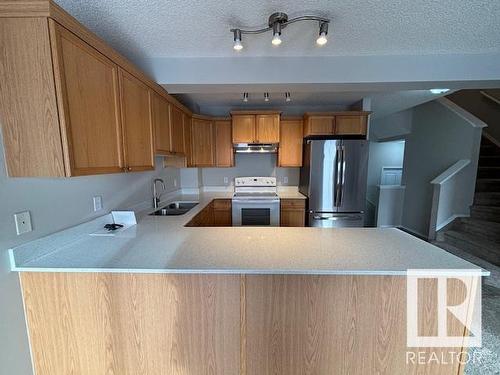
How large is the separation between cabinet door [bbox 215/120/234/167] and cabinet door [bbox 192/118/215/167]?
0.08 metres

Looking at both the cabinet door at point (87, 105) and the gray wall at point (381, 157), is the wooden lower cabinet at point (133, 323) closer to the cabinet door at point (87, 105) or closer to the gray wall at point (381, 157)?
the cabinet door at point (87, 105)

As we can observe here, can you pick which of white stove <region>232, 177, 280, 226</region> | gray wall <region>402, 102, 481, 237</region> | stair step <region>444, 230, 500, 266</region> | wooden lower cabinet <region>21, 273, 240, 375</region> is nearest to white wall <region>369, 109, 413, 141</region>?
gray wall <region>402, 102, 481, 237</region>

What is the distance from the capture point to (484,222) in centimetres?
333

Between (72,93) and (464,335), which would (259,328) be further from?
(72,93)

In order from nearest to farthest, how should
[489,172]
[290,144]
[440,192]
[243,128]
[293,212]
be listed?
[293,212] < [243,128] < [290,144] < [440,192] < [489,172]

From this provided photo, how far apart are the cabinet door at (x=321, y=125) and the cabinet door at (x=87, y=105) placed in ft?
8.51

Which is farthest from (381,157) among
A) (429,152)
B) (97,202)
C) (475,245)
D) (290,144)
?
(97,202)

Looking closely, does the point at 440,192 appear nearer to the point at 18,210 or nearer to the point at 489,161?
the point at 489,161

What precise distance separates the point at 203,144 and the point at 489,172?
533cm

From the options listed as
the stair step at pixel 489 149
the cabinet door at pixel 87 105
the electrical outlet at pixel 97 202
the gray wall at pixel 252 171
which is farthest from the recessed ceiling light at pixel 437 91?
the electrical outlet at pixel 97 202

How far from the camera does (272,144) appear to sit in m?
3.43

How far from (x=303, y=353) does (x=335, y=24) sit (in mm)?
2118

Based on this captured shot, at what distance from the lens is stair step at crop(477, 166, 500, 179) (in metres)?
3.90

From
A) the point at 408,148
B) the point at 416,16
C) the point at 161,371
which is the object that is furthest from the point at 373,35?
the point at 408,148
